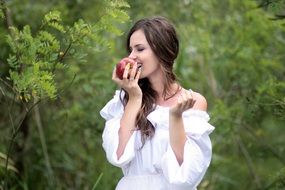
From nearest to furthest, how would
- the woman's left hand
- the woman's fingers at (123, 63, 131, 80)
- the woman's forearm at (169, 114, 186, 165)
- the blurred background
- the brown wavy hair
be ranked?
1. the woman's left hand
2. the woman's forearm at (169, 114, 186, 165)
3. the woman's fingers at (123, 63, 131, 80)
4. the brown wavy hair
5. the blurred background

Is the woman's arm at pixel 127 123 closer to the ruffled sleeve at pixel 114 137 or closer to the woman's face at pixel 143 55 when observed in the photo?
the ruffled sleeve at pixel 114 137

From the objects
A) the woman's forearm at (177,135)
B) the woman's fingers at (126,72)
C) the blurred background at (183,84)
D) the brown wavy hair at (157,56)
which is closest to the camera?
the woman's forearm at (177,135)

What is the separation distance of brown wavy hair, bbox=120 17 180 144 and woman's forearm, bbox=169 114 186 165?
21 cm

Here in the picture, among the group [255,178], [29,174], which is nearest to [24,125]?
[29,174]

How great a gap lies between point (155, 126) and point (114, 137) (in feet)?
0.72

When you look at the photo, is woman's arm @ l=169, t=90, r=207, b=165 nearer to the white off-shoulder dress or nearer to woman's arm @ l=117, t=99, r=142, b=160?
the white off-shoulder dress

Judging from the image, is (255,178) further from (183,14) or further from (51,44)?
(51,44)

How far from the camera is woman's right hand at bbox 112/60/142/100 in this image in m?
3.37

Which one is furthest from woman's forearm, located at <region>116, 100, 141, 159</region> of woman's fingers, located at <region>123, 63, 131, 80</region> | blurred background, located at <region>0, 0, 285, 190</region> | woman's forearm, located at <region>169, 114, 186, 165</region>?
blurred background, located at <region>0, 0, 285, 190</region>

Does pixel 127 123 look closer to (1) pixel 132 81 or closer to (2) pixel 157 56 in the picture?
(1) pixel 132 81

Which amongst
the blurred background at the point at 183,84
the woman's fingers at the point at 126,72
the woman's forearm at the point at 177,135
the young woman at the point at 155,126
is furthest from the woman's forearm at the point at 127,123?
the blurred background at the point at 183,84

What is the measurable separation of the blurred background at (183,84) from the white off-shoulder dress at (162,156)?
1817mm

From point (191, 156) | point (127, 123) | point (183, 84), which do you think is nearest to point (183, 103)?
point (191, 156)

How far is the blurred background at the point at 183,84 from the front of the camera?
18.9 ft
